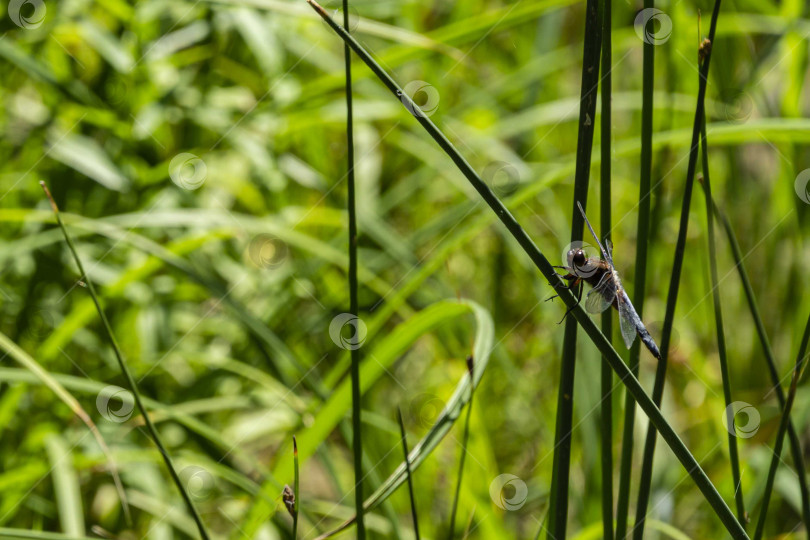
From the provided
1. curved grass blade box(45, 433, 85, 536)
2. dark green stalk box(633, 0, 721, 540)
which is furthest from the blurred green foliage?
dark green stalk box(633, 0, 721, 540)

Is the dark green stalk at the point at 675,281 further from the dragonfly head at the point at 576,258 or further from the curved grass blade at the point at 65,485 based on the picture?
the curved grass blade at the point at 65,485

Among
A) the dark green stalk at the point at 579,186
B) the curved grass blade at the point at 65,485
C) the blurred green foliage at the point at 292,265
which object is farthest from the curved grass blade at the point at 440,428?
the curved grass blade at the point at 65,485

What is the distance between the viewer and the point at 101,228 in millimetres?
983

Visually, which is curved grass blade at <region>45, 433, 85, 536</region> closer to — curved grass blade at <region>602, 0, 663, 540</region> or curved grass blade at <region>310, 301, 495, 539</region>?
curved grass blade at <region>310, 301, 495, 539</region>

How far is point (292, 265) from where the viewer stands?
1450mm

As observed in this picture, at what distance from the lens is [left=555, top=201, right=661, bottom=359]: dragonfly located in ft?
1.71

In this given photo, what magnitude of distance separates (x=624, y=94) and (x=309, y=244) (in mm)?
821

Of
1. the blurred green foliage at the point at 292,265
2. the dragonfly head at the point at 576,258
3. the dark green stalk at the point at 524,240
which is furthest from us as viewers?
the blurred green foliage at the point at 292,265

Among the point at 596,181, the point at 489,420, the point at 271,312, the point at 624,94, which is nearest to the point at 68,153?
the point at 271,312

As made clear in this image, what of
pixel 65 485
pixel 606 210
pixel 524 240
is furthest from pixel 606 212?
pixel 65 485

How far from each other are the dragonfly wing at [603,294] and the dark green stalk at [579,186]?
0.04 m

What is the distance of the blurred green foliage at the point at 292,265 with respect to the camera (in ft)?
3.61

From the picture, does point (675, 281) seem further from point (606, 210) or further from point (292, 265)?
point (292, 265)

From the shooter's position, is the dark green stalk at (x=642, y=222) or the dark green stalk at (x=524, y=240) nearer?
the dark green stalk at (x=524, y=240)
